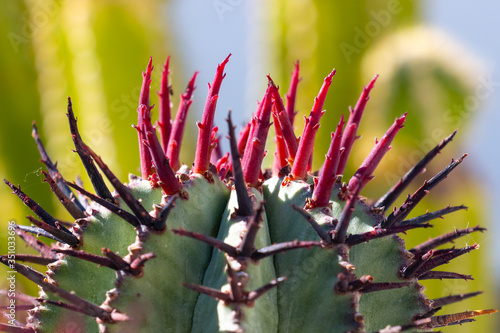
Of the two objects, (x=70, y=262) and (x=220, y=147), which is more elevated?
(x=220, y=147)

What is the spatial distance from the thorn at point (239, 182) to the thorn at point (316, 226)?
0.10 metres

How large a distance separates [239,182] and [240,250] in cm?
13

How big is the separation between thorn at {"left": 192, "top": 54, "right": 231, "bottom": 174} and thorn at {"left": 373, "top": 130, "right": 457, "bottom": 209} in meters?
0.43

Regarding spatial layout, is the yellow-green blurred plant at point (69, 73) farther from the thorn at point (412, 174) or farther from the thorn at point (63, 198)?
the thorn at point (412, 174)

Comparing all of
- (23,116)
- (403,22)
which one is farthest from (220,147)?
(23,116)

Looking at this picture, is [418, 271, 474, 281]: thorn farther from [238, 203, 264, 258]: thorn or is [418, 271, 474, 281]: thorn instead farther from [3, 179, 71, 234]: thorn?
[3, 179, 71, 234]: thorn

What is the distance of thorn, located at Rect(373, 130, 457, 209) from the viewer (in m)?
1.14

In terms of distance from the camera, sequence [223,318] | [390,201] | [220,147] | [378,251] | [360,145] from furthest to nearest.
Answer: [360,145] → [220,147] → [390,201] → [378,251] → [223,318]

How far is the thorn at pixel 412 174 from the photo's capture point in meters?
1.14

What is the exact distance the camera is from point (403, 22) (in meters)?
5.17

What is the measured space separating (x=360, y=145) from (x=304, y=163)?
11.0 feet

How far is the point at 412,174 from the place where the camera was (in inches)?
46.3

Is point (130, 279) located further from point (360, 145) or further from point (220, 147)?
point (360, 145)

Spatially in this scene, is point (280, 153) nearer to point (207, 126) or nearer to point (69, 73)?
point (207, 126)
